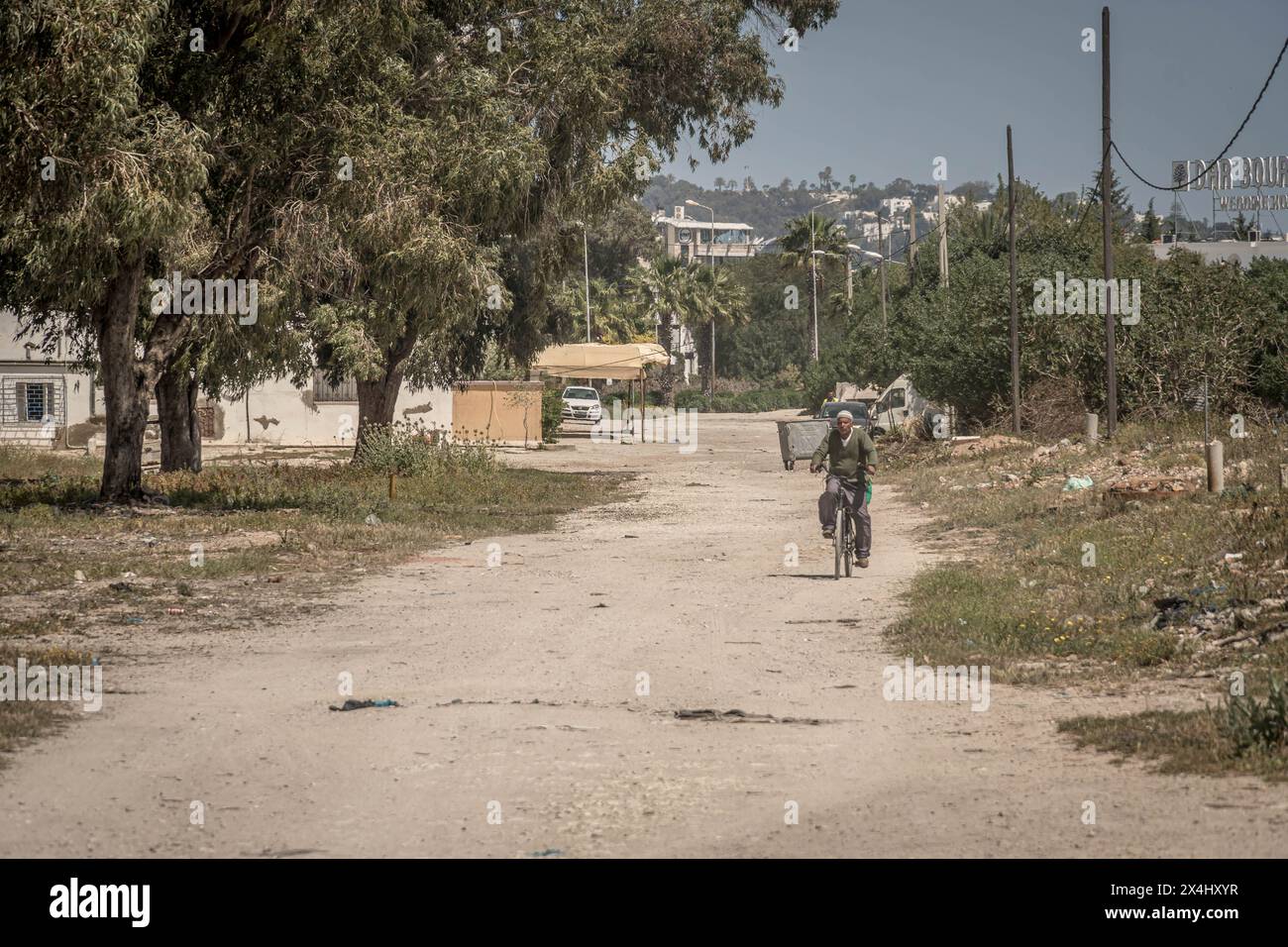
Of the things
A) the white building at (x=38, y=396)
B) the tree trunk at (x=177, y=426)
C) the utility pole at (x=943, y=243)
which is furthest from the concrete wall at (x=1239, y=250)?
the tree trunk at (x=177, y=426)

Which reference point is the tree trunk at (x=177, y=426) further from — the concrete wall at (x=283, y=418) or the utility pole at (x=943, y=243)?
the utility pole at (x=943, y=243)

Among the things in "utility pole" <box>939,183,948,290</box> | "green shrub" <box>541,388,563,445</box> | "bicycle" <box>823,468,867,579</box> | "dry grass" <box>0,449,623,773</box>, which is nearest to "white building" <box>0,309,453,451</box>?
"green shrub" <box>541,388,563,445</box>

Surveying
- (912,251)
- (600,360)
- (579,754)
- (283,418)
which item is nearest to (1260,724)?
(579,754)

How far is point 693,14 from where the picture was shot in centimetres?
3522

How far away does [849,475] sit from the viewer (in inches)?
663

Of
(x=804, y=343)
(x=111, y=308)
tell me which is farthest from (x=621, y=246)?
(x=111, y=308)

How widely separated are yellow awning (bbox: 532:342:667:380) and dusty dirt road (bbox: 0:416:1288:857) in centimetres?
4414

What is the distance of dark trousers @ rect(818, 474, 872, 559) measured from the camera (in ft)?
54.5

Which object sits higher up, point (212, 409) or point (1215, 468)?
point (212, 409)

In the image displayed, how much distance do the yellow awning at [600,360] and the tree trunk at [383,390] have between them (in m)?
23.7

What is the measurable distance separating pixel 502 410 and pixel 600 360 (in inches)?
379

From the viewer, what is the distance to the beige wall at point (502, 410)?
5091cm

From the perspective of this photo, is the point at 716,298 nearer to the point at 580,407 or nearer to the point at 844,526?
the point at 580,407
